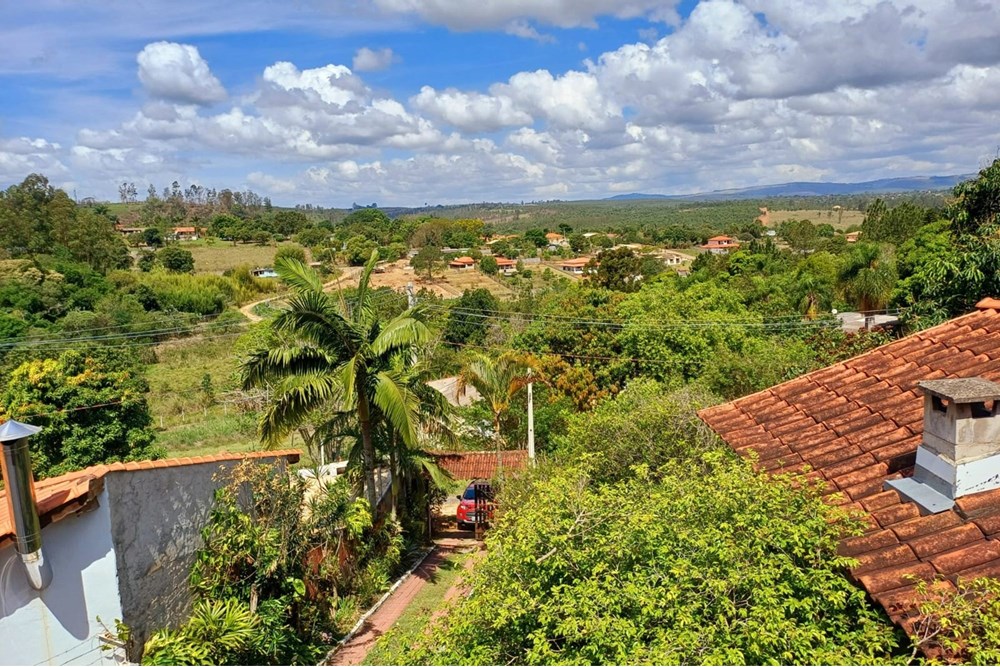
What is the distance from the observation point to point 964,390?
16.0ft

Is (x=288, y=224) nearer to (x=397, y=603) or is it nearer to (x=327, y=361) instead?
(x=327, y=361)

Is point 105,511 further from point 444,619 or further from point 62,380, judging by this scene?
point 62,380

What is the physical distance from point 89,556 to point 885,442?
26.7ft

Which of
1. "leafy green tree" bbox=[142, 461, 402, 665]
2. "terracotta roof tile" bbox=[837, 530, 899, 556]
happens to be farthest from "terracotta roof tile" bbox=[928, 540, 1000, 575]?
"leafy green tree" bbox=[142, 461, 402, 665]

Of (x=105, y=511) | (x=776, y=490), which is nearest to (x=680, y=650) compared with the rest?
(x=776, y=490)

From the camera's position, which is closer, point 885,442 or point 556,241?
point 885,442

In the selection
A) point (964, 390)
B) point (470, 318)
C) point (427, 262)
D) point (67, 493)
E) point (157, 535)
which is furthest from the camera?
point (427, 262)

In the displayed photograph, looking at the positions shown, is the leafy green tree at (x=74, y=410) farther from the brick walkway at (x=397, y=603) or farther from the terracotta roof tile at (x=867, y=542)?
the terracotta roof tile at (x=867, y=542)

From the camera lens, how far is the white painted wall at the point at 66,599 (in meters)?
6.63

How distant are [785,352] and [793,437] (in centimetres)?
1306

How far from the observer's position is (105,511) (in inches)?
283

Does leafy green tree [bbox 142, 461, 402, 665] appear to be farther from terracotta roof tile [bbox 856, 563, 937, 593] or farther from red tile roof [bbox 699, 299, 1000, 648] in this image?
terracotta roof tile [bbox 856, 563, 937, 593]

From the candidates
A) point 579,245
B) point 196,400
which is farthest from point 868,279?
point 579,245

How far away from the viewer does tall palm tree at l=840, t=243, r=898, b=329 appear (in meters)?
29.4
